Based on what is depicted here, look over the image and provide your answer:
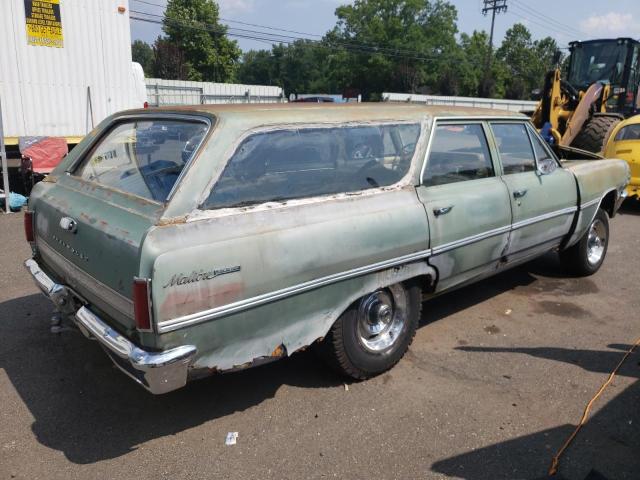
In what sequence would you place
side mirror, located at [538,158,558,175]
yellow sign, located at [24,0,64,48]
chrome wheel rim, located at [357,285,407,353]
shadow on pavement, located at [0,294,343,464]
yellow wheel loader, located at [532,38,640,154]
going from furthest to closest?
yellow wheel loader, located at [532,38,640,154] → yellow sign, located at [24,0,64,48] → side mirror, located at [538,158,558,175] → chrome wheel rim, located at [357,285,407,353] → shadow on pavement, located at [0,294,343,464]

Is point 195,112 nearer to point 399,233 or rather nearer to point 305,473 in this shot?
point 399,233

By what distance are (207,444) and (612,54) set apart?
1511 cm

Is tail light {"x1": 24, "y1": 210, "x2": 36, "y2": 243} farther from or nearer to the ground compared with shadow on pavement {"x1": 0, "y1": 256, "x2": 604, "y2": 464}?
farther from the ground

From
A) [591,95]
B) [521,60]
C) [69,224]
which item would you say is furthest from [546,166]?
[521,60]

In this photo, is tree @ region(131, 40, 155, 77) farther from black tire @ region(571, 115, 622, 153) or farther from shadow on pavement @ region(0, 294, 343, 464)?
shadow on pavement @ region(0, 294, 343, 464)

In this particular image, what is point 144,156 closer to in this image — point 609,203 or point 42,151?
point 609,203

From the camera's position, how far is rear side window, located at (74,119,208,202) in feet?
9.55

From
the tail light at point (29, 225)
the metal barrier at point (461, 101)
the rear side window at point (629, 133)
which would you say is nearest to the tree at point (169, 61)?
the metal barrier at point (461, 101)

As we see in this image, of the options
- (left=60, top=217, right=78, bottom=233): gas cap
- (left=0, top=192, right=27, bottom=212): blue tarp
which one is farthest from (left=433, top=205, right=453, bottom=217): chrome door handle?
(left=0, top=192, right=27, bottom=212): blue tarp

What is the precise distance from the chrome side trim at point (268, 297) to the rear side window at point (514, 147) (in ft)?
5.13

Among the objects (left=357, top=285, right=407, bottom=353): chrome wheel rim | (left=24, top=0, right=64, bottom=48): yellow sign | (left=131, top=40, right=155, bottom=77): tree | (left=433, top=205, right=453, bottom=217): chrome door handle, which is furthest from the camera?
(left=131, top=40, right=155, bottom=77): tree

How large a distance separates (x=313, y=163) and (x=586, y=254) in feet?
12.3

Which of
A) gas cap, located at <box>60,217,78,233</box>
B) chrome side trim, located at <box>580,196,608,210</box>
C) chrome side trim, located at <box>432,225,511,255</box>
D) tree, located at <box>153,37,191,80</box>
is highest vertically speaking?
tree, located at <box>153,37,191,80</box>

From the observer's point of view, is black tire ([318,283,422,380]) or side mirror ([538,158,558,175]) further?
side mirror ([538,158,558,175])
